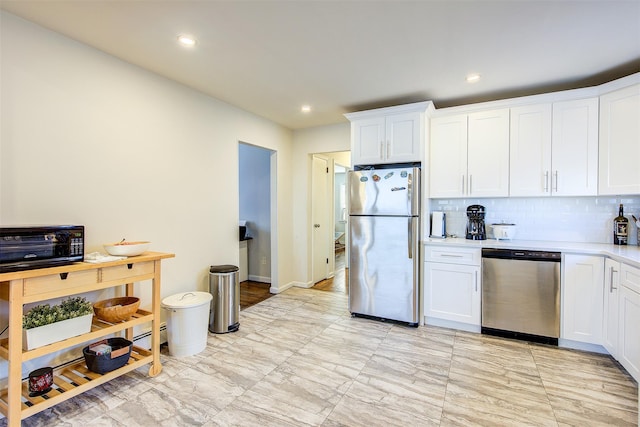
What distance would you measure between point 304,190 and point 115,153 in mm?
2600

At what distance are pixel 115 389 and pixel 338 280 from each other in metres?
3.60

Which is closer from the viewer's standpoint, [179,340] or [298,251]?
[179,340]

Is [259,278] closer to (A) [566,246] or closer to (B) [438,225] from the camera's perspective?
(B) [438,225]

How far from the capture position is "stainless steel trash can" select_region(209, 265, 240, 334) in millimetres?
3021

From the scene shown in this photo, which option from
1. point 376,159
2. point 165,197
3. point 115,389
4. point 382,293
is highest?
point 376,159

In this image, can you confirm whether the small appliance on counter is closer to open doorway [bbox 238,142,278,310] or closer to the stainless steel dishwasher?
the stainless steel dishwasher

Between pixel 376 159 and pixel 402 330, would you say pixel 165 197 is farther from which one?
pixel 402 330

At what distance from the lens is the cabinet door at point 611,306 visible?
2361 millimetres

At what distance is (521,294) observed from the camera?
2809mm

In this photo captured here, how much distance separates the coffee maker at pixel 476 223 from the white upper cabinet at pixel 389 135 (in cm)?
87

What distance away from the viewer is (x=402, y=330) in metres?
3.13

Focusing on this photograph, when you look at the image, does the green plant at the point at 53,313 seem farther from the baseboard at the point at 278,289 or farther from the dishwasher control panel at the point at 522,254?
the dishwasher control panel at the point at 522,254

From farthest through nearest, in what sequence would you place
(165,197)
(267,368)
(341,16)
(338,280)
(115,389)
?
(338,280), (165,197), (267,368), (115,389), (341,16)

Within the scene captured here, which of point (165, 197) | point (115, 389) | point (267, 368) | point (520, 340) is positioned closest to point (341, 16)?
point (165, 197)
